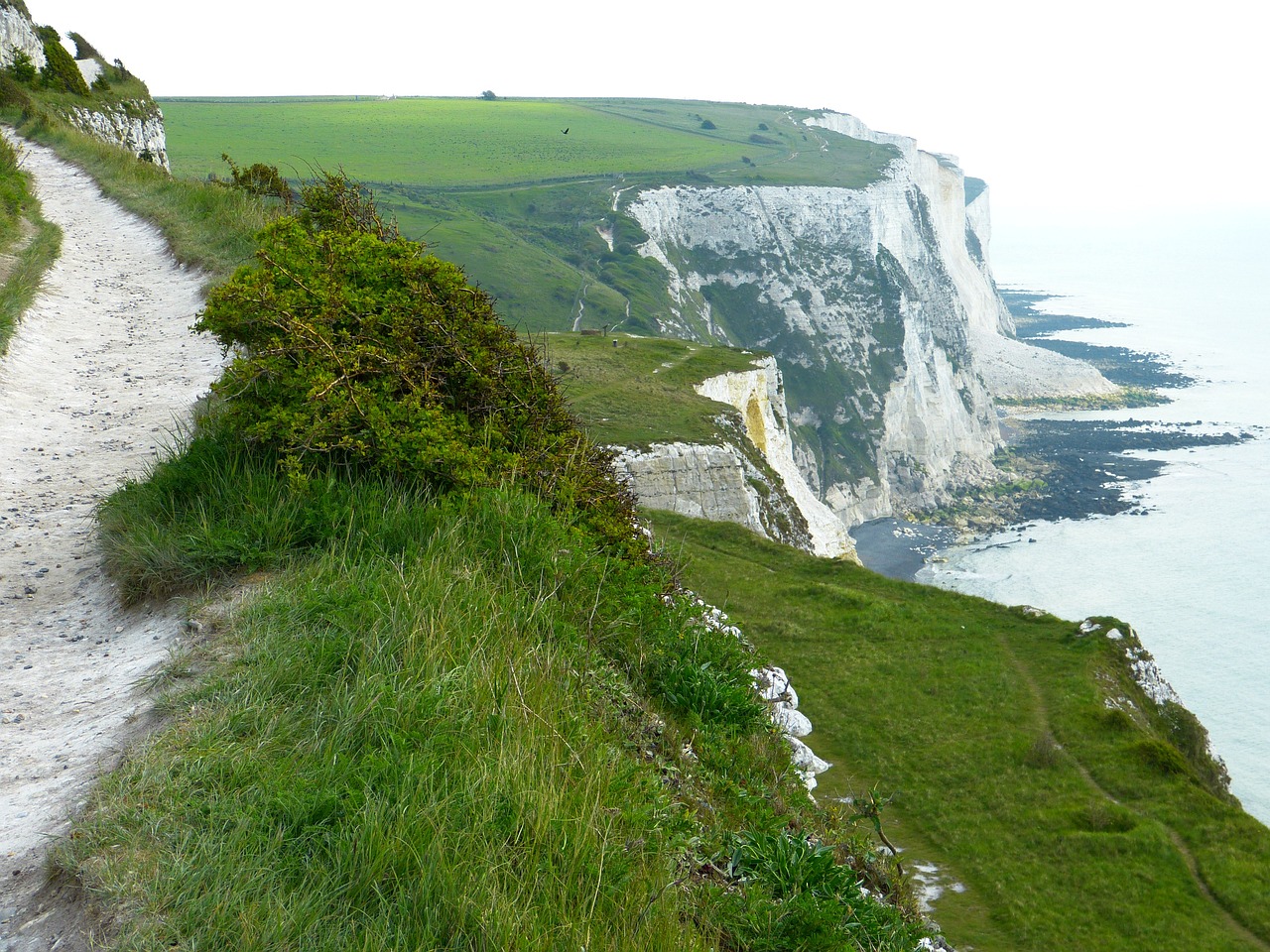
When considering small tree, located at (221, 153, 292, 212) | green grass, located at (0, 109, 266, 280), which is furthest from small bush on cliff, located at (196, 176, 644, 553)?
small tree, located at (221, 153, 292, 212)

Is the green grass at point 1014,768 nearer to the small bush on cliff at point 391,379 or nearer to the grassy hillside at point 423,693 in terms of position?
the small bush on cliff at point 391,379

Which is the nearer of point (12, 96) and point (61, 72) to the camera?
point (12, 96)

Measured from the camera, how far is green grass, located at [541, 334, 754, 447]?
42156 mm

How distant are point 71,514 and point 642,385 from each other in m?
42.2

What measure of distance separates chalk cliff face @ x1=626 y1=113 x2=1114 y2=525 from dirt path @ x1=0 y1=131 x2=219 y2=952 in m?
87.4

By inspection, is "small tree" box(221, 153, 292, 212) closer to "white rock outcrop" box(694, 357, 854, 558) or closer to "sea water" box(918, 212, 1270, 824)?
"white rock outcrop" box(694, 357, 854, 558)

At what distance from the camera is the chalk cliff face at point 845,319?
109 metres

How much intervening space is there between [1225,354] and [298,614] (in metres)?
216

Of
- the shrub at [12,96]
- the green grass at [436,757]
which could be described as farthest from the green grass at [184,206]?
the green grass at [436,757]

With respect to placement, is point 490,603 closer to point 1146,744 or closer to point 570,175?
point 1146,744

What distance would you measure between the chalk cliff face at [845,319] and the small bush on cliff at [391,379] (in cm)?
9213

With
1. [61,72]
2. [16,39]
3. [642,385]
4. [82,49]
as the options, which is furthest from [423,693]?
[82,49]

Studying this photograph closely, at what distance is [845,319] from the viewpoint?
11856cm

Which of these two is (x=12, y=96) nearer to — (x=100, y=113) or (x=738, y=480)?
(x=100, y=113)
